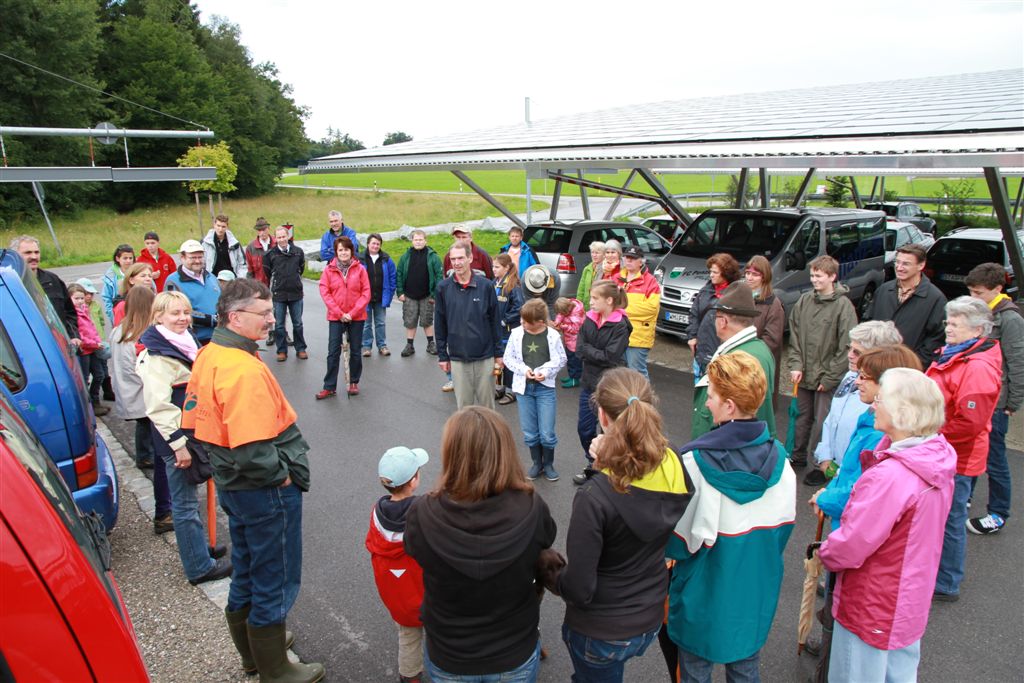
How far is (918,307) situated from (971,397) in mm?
1938

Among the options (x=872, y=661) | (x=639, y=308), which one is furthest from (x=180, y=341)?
(x=639, y=308)

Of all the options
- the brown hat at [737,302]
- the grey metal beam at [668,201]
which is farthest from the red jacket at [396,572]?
the grey metal beam at [668,201]

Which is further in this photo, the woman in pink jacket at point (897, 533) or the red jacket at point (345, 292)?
the red jacket at point (345, 292)

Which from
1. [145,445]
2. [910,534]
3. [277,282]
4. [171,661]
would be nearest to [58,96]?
[277,282]

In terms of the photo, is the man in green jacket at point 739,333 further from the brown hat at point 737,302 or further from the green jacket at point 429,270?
the green jacket at point 429,270

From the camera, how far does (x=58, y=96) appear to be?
37.2 m

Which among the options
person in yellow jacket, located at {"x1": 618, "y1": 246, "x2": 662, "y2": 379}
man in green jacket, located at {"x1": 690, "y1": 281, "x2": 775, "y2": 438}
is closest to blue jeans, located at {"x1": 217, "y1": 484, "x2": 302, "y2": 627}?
man in green jacket, located at {"x1": 690, "y1": 281, "x2": 775, "y2": 438}

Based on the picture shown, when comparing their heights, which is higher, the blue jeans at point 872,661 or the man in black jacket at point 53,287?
the man in black jacket at point 53,287

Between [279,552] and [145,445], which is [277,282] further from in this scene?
[279,552]

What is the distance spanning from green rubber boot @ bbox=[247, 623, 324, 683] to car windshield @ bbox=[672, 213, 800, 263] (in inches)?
347

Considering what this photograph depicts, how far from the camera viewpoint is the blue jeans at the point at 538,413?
5570 mm

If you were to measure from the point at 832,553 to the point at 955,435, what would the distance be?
199 cm

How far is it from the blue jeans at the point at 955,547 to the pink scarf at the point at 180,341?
4666 mm

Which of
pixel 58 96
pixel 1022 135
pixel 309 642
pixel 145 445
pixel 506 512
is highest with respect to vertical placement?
pixel 58 96
